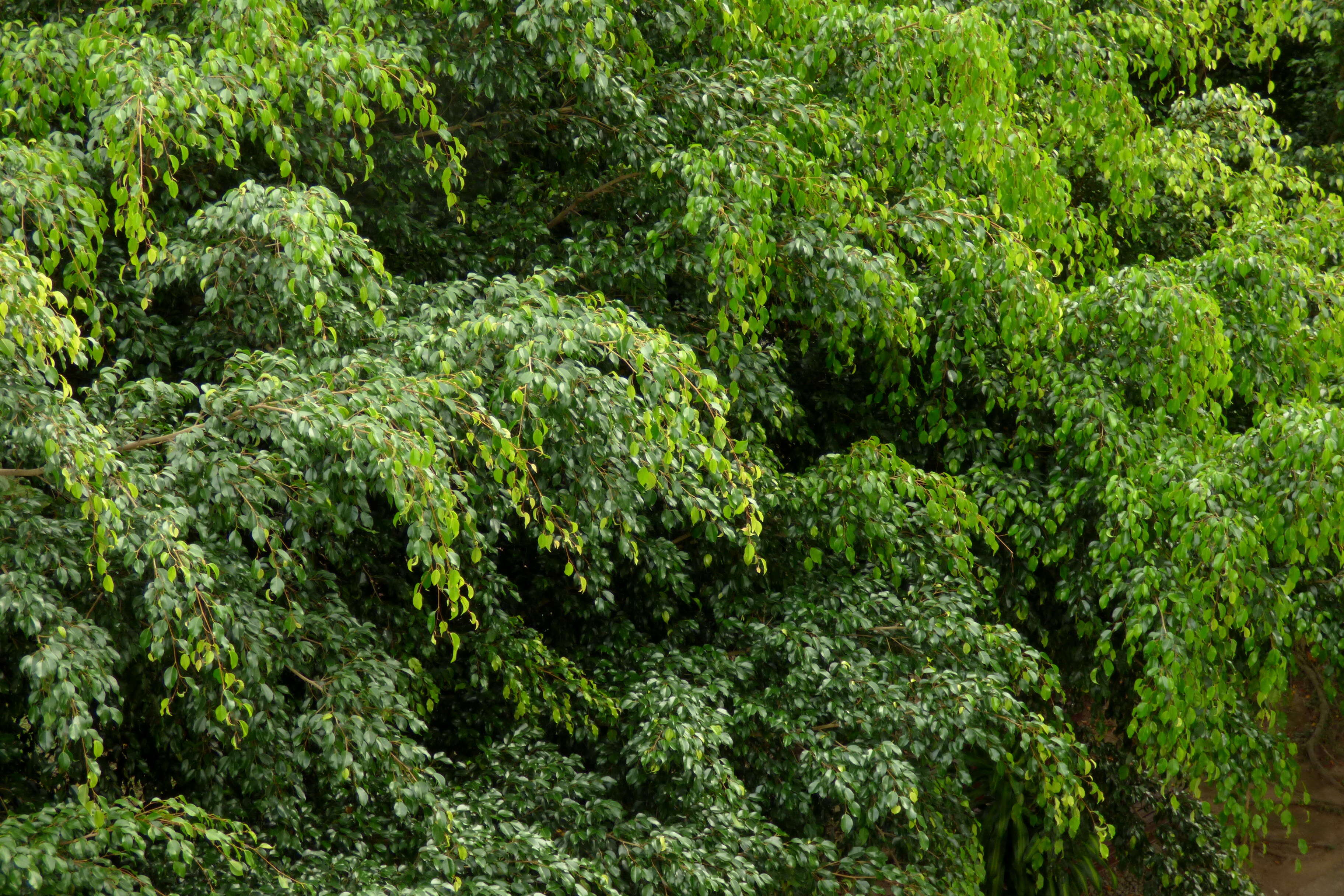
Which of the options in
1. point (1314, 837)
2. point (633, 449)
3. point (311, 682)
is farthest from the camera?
point (1314, 837)

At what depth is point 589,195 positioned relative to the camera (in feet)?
19.4

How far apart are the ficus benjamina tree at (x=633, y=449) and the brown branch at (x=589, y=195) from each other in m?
0.04

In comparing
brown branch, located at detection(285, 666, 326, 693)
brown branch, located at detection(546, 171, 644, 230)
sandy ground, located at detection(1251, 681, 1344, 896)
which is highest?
brown branch, located at detection(546, 171, 644, 230)

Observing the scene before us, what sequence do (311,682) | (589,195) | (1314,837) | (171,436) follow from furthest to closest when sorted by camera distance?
(1314,837)
(589,195)
(311,682)
(171,436)

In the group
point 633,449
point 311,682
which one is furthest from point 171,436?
point 633,449

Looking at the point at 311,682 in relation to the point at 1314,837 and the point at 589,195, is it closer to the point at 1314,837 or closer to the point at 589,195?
the point at 589,195

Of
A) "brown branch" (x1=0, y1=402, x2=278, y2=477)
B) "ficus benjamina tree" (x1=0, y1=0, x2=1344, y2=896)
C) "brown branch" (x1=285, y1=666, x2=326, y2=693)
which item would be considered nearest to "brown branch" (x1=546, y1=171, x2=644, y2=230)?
"ficus benjamina tree" (x1=0, y1=0, x2=1344, y2=896)

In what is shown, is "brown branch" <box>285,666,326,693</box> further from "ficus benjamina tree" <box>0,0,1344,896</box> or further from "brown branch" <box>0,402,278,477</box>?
"brown branch" <box>0,402,278,477</box>

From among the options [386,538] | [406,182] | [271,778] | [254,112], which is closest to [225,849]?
[271,778]

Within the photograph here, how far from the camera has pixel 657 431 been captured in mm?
4289

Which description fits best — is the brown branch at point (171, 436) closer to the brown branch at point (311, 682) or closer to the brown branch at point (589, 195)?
the brown branch at point (311, 682)

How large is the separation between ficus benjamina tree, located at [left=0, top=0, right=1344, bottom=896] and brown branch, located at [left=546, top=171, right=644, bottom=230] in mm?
39

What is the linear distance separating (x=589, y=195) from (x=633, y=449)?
2055 millimetres

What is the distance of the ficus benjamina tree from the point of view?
12.6 feet
